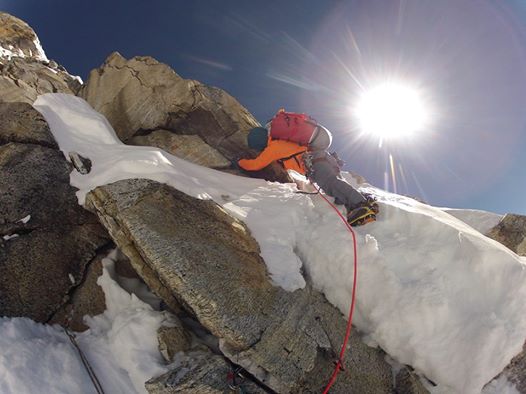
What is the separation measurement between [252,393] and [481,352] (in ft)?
12.2

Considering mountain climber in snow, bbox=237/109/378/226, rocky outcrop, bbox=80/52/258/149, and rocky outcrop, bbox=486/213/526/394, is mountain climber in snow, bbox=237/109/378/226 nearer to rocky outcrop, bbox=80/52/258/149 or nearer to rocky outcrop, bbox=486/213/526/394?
rocky outcrop, bbox=80/52/258/149

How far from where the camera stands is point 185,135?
1131 centimetres

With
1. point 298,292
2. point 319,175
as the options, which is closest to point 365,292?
point 298,292

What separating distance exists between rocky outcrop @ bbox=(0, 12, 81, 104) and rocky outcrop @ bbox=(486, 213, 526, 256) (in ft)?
63.3

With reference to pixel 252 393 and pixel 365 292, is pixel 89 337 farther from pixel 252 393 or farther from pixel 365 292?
pixel 365 292

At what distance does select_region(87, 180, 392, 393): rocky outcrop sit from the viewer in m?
5.35

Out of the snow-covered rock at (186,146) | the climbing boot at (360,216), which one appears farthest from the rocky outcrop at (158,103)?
the climbing boot at (360,216)

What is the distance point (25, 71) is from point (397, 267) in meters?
27.6

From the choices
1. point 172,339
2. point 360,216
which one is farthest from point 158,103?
point 172,339

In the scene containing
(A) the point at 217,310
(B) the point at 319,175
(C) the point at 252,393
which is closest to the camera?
(C) the point at 252,393

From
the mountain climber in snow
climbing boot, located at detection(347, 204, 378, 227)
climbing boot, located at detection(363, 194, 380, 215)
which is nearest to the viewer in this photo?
climbing boot, located at detection(347, 204, 378, 227)

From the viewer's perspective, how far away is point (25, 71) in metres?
23.2

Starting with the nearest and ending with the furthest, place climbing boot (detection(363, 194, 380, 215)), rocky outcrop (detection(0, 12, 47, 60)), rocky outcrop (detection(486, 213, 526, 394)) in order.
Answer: climbing boot (detection(363, 194, 380, 215)) → rocky outcrop (detection(486, 213, 526, 394)) → rocky outcrop (detection(0, 12, 47, 60))

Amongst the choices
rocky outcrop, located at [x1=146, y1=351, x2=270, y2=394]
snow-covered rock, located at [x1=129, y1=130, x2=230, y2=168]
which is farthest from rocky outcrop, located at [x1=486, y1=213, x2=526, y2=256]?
rocky outcrop, located at [x1=146, y1=351, x2=270, y2=394]
